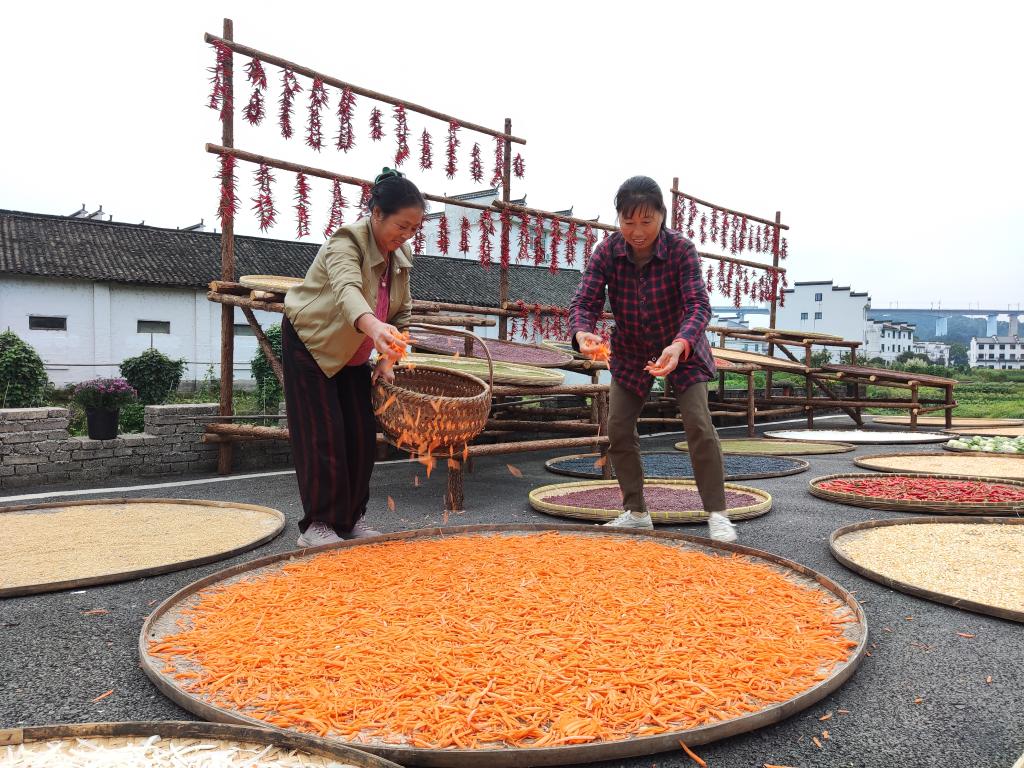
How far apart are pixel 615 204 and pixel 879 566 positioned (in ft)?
5.22

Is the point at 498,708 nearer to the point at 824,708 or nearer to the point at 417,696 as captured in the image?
the point at 417,696

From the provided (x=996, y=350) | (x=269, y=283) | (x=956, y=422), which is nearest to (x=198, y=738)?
(x=269, y=283)

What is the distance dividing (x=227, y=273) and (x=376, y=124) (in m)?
1.72

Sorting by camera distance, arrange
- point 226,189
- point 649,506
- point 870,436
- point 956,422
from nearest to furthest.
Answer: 1. point 649,506
2. point 226,189
3. point 870,436
4. point 956,422

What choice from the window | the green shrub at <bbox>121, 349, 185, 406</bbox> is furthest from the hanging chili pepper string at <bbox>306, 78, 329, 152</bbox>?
the window

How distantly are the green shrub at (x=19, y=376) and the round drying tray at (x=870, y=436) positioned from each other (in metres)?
8.45

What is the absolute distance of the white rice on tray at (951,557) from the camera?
86.0 inches

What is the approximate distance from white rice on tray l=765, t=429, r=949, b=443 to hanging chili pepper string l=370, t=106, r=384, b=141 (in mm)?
5330

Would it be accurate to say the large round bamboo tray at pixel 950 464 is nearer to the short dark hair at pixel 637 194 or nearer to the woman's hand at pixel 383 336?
the short dark hair at pixel 637 194

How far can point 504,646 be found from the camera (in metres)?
1.66

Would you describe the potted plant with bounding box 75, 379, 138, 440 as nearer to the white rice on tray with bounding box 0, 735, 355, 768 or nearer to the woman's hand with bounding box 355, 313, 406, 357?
the woman's hand with bounding box 355, 313, 406, 357

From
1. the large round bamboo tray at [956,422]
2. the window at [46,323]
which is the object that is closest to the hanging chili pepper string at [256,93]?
the large round bamboo tray at [956,422]

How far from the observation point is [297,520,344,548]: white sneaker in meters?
2.68

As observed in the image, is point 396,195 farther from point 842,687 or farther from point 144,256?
point 144,256
